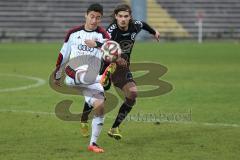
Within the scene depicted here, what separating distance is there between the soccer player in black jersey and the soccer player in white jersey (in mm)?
706

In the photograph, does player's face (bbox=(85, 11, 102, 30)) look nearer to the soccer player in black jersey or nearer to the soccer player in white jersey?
the soccer player in white jersey

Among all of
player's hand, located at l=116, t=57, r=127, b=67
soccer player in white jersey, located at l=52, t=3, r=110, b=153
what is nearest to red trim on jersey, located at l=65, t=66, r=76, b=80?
soccer player in white jersey, located at l=52, t=3, r=110, b=153

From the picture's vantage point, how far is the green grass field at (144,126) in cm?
911

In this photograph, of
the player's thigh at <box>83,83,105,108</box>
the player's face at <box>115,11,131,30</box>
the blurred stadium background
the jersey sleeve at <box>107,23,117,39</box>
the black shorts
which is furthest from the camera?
the black shorts

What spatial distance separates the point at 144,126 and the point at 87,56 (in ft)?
8.06

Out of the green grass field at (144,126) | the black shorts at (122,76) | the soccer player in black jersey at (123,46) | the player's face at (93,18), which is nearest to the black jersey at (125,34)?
the soccer player in black jersey at (123,46)

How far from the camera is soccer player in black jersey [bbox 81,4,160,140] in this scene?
1049cm

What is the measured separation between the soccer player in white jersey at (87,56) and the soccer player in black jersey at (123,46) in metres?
0.71

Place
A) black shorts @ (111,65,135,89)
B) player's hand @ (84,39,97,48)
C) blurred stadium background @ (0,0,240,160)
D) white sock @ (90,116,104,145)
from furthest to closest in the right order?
black shorts @ (111,65,135,89) → player's hand @ (84,39,97,48) → white sock @ (90,116,104,145) → blurred stadium background @ (0,0,240,160)

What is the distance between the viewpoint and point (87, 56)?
9914 mm

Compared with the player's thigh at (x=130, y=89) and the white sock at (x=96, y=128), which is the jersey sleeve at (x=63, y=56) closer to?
the white sock at (x=96, y=128)

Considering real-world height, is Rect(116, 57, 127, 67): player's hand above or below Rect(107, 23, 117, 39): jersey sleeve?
below

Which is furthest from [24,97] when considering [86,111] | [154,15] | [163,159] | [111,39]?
[154,15]

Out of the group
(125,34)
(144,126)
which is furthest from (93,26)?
(144,126)
